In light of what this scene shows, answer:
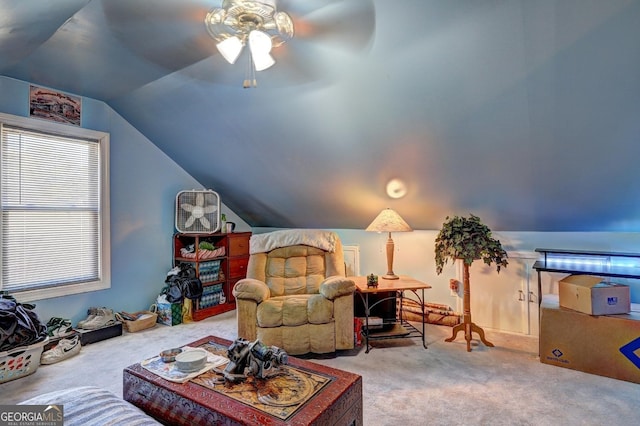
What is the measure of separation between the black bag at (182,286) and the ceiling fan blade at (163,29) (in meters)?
2.28

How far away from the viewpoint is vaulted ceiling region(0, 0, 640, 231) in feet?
5.91

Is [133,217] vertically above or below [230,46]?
below

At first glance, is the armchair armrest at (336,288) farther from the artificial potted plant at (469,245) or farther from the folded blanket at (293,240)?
the artificial potted plant at (469,245)

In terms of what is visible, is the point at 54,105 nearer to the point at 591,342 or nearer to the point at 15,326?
the point at 15,326

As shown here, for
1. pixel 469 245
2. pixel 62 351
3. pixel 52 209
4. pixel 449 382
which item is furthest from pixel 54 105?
pixel 449 382

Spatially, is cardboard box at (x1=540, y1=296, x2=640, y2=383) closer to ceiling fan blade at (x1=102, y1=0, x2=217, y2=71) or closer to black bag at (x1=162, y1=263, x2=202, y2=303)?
ceiling fan blade at (x1=102, y1=0, x2=217, y2=71)

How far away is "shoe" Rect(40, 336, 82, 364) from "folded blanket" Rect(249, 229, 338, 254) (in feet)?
5.63

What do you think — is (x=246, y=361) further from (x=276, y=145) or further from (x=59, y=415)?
(x=276, y=145)

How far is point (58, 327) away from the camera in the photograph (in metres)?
3.10

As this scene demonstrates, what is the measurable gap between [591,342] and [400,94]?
233 cm

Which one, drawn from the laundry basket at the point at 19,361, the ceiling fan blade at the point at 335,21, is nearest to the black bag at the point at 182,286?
the laundry basket at the point at 19,361

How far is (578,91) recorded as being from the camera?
1.98 meters

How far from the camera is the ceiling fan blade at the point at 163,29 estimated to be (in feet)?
6.10

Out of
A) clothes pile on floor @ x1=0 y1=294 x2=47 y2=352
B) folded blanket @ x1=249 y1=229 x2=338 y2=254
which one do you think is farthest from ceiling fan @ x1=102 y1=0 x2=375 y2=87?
clothes pile on floor @ x1=0 y1=294 x2=47 y2=352
